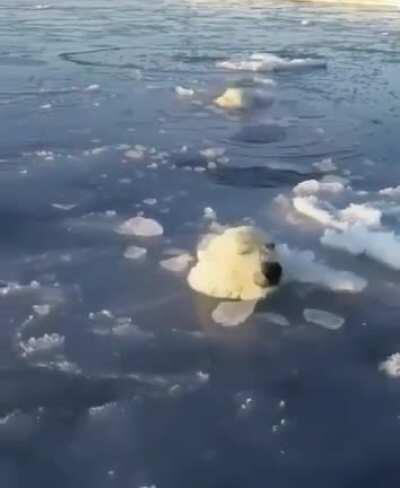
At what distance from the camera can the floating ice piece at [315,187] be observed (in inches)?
271

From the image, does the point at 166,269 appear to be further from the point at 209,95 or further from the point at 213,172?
the point at 209,95

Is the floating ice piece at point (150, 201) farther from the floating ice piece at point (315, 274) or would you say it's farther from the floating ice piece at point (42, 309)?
the floating ice piece at point (42, 309)

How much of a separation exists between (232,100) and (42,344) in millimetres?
6005

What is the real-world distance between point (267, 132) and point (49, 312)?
15.3 feet

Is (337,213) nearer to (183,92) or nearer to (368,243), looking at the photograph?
(368,243)

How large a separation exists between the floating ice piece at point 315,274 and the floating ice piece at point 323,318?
0.31 m

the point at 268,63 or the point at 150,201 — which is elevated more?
the point at 150,201

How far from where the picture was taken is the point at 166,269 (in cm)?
540

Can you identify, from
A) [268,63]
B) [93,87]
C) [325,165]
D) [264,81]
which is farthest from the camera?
[268,63]

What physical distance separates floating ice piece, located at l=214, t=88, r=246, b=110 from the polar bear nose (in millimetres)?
4959

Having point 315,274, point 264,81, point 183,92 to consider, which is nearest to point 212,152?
point 183,92

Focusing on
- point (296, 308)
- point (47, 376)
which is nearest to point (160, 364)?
point (47, 376)

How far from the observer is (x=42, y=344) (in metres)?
4.45

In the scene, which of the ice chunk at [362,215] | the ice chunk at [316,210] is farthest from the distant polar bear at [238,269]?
the ice chunk at [362,215]
